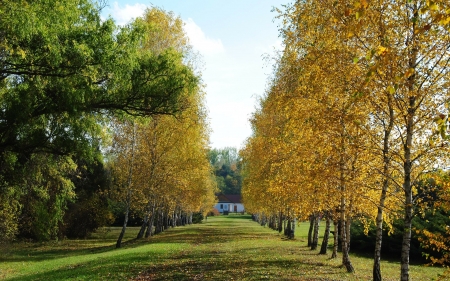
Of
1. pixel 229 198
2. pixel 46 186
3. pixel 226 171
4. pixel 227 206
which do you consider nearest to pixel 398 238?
pixel 46 186

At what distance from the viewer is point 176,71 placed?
13109mm

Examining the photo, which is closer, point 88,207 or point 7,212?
point 7,212

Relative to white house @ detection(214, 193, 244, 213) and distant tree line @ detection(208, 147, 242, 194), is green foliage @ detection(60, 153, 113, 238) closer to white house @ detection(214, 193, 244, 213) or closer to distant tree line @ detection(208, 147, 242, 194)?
distant tree line @ detection(208, 147, 242, 194)

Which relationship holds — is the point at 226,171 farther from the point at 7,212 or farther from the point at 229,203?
the point at 7,212

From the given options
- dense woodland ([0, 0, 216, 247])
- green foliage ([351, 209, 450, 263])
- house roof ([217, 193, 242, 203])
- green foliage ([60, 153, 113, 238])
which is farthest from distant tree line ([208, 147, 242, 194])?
dense woodland ([0, 0, 216, 247])

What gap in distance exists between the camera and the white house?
12825cm

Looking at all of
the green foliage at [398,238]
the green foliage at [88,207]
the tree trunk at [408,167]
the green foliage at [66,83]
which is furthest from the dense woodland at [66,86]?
the green foliage at [88,207]

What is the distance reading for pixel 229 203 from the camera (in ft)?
423

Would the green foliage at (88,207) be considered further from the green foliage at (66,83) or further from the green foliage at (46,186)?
the green foliage at (66,83)

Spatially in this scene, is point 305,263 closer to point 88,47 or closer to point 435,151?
point 435,151

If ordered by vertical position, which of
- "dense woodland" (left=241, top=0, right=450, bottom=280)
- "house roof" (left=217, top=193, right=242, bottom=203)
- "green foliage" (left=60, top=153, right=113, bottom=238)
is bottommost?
"house roof" (left=217, top=193, right=242, bottom=203)

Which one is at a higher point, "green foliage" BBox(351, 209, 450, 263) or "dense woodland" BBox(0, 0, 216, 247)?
"dense woodland" BBox(0, 0, 216, 247)

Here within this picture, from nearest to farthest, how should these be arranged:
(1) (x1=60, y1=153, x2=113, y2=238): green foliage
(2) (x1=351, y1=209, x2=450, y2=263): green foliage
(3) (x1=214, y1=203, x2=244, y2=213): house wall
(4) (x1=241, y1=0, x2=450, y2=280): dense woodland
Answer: (4) (x1=241, y1=0, x2=450, y2=280): dense woodland
(2) (x1=351, y1=209, x2=450, y2=263): green foliage
(1) (x1=60, y1=153, x2=113, y2=238): green foliage
(3) (x1=214, y1=203, x2=244, y2=213): house wall

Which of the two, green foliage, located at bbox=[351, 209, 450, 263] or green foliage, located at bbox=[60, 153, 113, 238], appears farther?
green foliage, located at bbox=[60, 153, 113, 238]
